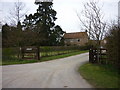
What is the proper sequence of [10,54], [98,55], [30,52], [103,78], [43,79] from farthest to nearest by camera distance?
[30,52] < [10,54] < [98,55] < [43,79] < [103,78]

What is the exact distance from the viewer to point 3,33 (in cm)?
3509

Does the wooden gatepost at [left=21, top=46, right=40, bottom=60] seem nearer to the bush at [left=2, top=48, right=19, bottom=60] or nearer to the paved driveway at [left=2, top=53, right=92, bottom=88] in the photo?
the bush at [left=2, top=48, right=19, bottom=60]

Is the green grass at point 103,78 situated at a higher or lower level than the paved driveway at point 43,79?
higher

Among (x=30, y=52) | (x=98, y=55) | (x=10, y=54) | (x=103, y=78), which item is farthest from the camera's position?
(x=30, y=52)

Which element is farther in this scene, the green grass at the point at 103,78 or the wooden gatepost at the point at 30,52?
the wooden gatepost at the point at 30,52

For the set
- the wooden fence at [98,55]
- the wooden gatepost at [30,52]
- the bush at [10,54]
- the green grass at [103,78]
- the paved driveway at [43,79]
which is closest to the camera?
the green grass at [103,78]

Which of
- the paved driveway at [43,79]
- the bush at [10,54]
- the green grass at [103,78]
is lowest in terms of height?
the paved driveway at [43,79]

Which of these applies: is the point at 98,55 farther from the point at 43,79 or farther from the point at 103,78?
the point at 43,79

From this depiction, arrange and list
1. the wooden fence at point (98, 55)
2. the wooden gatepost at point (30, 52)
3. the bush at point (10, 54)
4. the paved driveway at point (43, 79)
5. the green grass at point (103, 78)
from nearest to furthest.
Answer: the green grass at point (103, 78), the paved driveway at point (43, 79), the wooden fence at point (98, 55), the bush at point (10, 54), the wooden gatepost at point (30, 52)

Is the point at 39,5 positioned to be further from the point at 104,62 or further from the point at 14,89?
the point at 14,89

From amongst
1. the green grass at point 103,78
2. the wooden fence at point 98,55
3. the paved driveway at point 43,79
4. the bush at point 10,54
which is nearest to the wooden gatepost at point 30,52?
the bush at point 10,54

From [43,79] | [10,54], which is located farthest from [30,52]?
[43,79]

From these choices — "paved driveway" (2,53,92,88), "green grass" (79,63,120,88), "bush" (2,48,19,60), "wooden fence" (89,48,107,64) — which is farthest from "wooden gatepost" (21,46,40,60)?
"green grass" (79,63,120,88)

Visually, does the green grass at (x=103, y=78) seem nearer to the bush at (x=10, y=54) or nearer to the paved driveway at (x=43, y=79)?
the paved driveway at (x=43, y=79)
